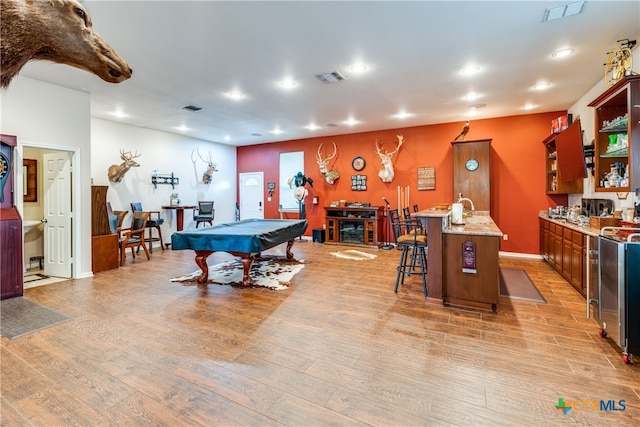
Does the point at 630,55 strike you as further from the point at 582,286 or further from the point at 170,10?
the point at 170,10

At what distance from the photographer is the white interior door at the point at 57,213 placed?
477 centimetres

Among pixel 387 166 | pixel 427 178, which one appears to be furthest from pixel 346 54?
pixel 427 178

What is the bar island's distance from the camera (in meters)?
3.29

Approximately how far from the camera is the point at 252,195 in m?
9.73

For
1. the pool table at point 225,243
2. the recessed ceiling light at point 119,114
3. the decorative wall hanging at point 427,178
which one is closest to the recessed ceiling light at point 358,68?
the pool table at point 225,243

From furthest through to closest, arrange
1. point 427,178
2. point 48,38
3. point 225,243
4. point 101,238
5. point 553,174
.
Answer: point 427,178, point 553,174, point 101,238, point 225,243, point 48,38

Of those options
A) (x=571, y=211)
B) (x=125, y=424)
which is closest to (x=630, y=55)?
(x=571, y=211)

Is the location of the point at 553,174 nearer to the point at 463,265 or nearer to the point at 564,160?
the point at 564,160

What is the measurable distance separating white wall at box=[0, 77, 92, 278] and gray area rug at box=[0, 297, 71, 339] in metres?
1.24

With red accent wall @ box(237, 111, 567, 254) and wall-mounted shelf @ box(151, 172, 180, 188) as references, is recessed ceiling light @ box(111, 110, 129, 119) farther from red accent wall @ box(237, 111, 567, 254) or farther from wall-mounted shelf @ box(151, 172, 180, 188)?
red accent wall @ box(237, 111, 567, 254)

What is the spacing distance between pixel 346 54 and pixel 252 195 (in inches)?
269

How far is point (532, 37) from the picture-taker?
316 centimetres

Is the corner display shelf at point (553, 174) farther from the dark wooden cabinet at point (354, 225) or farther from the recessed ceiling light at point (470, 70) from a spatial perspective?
the dark wooden cabinet at point (354, 225)

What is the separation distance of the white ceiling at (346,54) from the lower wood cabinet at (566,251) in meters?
2.20
